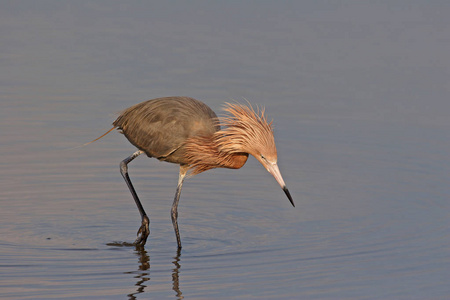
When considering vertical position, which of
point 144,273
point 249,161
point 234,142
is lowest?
point 144,273

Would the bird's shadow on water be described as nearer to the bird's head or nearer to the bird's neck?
the bird's neck

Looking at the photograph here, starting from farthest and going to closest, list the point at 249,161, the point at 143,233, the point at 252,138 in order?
1. the point at 249,161
2. the point at 143,233
3. the point at 252,138

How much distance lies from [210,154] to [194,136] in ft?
0.82

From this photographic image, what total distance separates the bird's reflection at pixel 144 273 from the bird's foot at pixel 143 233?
14cm

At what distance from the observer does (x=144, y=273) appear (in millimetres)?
8836

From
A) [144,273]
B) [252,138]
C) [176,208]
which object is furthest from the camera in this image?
[176,208]

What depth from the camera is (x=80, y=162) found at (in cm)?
1215

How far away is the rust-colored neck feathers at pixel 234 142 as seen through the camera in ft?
31.4

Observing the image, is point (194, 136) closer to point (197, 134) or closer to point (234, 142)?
point (197, 134)

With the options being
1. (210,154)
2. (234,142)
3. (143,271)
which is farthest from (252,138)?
(143,271)

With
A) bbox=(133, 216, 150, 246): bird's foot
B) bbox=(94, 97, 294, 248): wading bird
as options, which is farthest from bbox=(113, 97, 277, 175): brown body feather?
bbox=(133, 216, 150, 246): bird's foot

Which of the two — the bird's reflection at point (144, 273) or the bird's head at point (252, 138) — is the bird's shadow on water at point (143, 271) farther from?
the bird's head at point (252, 138)

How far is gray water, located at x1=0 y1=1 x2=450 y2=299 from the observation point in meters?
8.78

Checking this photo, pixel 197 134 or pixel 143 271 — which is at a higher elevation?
pixel 197 134
